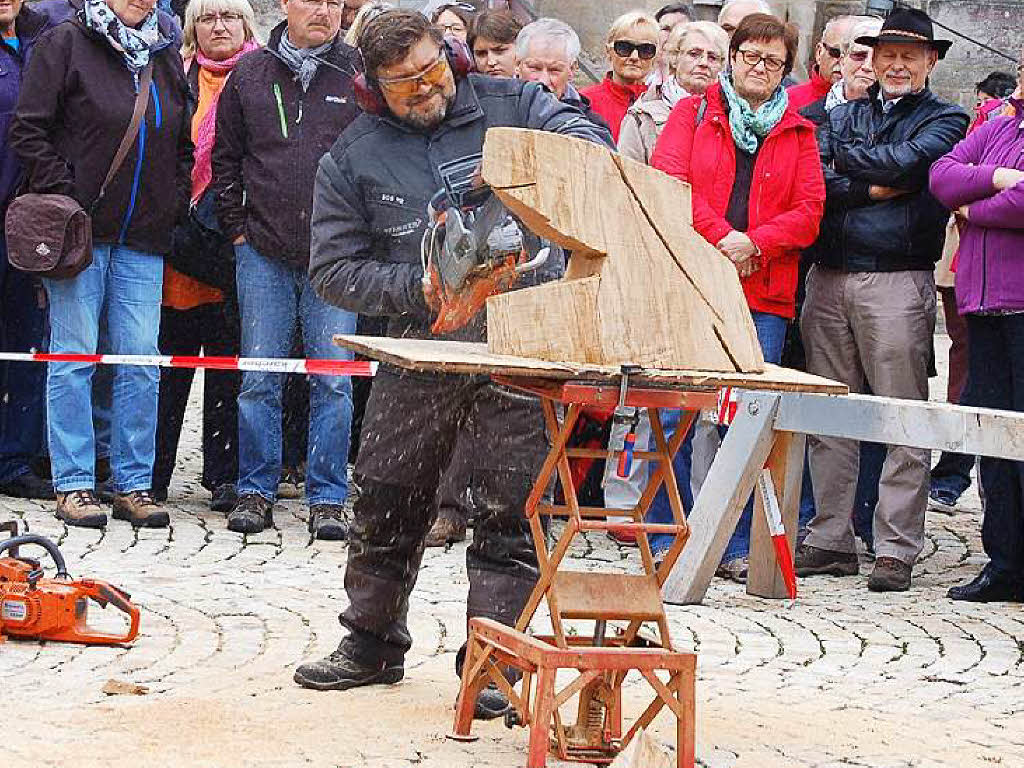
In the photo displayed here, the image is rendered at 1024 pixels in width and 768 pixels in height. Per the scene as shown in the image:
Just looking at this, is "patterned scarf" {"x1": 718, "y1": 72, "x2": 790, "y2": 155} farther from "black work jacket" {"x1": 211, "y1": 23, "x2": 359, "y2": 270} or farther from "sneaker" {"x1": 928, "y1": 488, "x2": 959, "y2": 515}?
"sneaker" {"x1": 928, "y1": 488, "x2": 959, "y2": 515}

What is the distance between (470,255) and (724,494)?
2881mm

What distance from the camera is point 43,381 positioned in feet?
30.7

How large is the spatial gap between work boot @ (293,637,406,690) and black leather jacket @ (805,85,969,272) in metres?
3.45

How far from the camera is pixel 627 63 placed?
9.59m

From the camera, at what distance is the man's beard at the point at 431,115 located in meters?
5.57

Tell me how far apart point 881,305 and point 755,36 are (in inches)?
52.6

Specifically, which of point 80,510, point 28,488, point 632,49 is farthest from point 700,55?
point 28,488

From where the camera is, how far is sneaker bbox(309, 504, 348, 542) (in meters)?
8.52

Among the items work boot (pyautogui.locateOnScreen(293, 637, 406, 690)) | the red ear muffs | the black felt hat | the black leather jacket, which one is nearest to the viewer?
the red ear muffs

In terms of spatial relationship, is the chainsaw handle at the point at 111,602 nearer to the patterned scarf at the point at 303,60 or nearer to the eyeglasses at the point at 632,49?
the patterned scarf at the point at 303,60

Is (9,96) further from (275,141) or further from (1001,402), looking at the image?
(1001,402)

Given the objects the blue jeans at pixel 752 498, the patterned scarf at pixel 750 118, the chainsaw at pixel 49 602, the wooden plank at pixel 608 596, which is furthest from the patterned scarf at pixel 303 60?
the wooden plank at pixel 608 596

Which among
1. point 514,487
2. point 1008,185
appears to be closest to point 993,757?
point 514,487

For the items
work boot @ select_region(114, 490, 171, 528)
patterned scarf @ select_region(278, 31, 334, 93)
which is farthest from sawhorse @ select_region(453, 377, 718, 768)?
patterned scarf @ select_region(278, 31, 334, 93)
